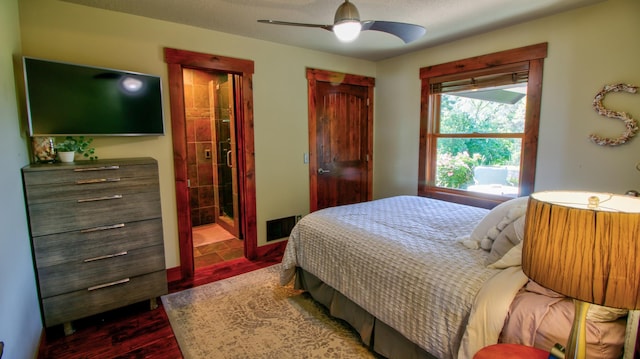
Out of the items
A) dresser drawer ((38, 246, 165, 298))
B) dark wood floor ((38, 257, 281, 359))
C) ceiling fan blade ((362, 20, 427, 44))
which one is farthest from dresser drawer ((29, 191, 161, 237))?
ceiling fan blade ((362, 20, 427, 44))

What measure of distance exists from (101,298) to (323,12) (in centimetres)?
280

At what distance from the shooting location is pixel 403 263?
1.79m

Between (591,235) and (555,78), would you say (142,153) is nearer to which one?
(591,235)

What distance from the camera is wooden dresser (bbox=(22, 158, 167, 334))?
208 cm

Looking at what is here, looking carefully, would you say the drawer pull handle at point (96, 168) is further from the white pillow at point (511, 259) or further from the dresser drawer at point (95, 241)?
the white pillow at point (511, 259)

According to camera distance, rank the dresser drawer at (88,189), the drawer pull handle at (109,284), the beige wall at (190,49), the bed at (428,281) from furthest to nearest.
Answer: the beige wall at (190,49) → the drawer pull handle at (109,284) → the dresser drawer at (88,189) → the bed at (428,281)

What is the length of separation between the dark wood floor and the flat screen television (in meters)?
1.44

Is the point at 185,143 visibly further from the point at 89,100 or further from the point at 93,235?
the point at 93,235

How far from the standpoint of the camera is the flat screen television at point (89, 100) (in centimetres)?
218

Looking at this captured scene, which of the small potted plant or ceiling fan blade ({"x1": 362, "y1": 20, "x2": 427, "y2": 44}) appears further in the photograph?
the small potted plant

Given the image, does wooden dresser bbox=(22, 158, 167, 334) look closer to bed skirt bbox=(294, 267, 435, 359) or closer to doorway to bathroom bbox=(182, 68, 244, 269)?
bed skirt bbox=(294, 267, 435, 359)

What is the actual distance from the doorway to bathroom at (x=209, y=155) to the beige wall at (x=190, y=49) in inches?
46.8

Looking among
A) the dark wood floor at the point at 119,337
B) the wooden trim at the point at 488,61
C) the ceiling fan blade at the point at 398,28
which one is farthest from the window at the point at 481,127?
the dark wood floor at the point at 119,337

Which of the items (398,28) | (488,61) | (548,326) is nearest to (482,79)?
(488,61)
